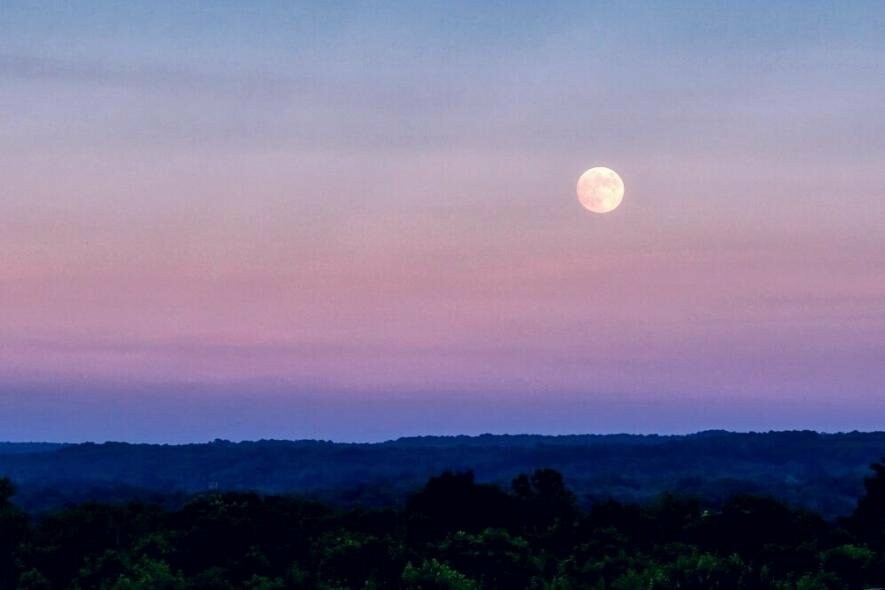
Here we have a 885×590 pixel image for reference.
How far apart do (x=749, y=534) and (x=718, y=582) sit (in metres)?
31.4

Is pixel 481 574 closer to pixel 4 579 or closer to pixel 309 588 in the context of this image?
pixel 309 588

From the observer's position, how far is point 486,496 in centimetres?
12012

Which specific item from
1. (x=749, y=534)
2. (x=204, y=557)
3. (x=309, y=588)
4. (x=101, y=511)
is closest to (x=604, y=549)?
(x=749, y=534)

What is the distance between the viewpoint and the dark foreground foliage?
8075 cm

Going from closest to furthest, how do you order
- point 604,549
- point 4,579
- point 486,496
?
point 604,549
point 4,579
point 486,496

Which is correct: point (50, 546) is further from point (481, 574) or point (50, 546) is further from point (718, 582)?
point (718, 582)

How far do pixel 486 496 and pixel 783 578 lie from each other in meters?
39.5

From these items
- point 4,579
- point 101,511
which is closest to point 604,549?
point 101,511

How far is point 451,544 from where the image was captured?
3472 inches

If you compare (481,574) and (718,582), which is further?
(481,574)

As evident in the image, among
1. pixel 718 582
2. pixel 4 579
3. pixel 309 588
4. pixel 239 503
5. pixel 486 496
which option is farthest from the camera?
pixel 486 496

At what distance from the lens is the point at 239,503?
112m

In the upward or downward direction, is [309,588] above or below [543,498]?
below

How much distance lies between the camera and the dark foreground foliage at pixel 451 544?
8075cm
